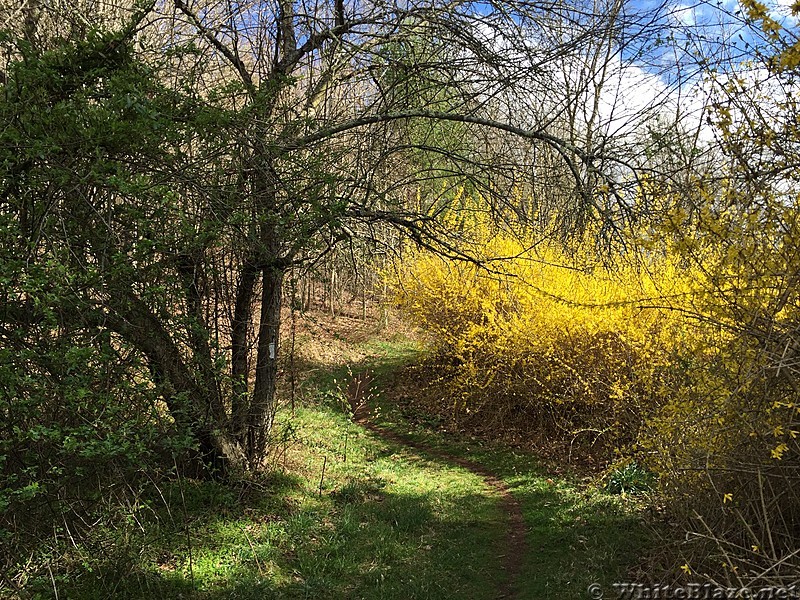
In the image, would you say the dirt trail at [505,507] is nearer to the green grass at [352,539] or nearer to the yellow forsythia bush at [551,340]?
the green grass at [352,539]

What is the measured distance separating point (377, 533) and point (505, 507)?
184 cm

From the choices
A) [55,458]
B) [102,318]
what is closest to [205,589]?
[55,458]

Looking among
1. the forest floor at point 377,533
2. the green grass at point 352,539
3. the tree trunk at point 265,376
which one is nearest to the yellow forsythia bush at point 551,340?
the forest floor at point 377,533

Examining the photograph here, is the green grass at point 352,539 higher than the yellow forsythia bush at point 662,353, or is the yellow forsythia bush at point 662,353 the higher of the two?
the yellow forsythia bush at point 662,353

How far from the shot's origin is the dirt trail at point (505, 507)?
5039 mm

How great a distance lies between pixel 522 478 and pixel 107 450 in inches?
231

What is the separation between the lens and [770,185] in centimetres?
325

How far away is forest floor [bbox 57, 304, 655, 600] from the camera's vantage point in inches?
181

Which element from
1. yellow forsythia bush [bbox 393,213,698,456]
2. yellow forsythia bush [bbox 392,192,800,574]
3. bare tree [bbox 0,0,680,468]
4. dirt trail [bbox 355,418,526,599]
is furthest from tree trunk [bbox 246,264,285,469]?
dirt trail [bbox 355,418,526,599]

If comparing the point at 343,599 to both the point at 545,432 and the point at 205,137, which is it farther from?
the point at 545,432

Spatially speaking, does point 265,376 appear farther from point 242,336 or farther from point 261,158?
point 261,158

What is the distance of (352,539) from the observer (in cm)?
562

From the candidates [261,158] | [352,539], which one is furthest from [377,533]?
[261,158]

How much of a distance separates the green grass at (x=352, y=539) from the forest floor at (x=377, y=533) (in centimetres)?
1
